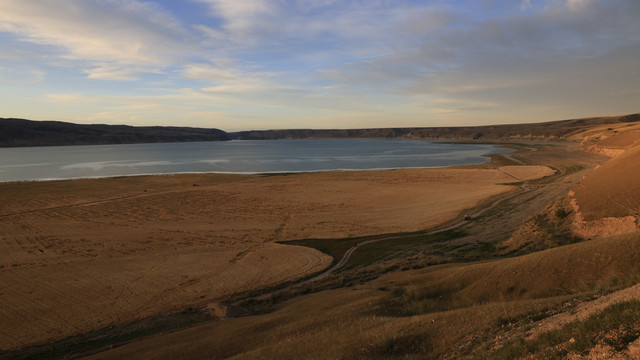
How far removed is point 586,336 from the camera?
6035 millimetres

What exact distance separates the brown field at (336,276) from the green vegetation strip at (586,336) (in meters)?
0.03

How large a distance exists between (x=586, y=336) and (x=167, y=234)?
91.3 ft

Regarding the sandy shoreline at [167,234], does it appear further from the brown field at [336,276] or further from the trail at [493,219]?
the trail at [493,219]

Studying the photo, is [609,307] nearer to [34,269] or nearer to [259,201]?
[34,269]

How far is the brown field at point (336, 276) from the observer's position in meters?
8.84

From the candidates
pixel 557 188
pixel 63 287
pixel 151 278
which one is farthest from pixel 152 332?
pixel 557 188

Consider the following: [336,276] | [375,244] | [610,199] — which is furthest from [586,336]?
[610,199]

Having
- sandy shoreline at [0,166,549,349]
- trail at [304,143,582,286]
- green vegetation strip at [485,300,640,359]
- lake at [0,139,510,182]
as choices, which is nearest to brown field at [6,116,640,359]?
green vegetation strip at [485,300,640,359]

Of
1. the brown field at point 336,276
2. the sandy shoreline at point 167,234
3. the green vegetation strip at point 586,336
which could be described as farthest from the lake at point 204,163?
the green vegetation strip at point 586,336

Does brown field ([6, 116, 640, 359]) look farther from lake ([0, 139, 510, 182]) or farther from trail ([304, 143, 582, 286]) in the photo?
lake ([0, 139, 510, 182])

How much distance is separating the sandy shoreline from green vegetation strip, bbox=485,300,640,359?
13357 millimetres

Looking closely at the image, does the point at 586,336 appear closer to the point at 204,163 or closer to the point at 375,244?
the point at 375,244

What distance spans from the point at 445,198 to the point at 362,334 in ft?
106

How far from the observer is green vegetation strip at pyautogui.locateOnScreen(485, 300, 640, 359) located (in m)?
5.67
